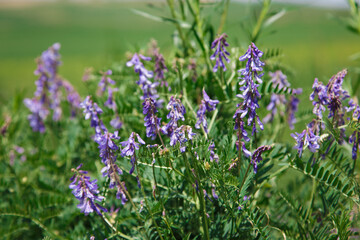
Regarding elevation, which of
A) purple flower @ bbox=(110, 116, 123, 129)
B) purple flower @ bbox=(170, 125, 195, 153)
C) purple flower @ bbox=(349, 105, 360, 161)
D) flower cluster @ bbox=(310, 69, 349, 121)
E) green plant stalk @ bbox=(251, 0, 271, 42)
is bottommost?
purple flower @ bbox=(349, 105, 360, 161)

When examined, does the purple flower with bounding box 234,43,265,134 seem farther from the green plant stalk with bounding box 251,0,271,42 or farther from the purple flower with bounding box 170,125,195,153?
the green plant stalk with bounding box 251,0,271,42

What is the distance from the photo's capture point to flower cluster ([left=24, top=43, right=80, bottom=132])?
7.73ft

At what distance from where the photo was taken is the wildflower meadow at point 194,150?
3.81 ft

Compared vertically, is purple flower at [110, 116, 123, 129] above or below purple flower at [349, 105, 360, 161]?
above

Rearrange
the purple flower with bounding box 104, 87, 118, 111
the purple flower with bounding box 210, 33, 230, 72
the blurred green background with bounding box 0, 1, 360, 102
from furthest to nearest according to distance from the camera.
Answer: the blurred green background with bounding box 0, 1, 360, 102
the purple flower with bounding box 104, 87, 118, 111
the purple flower with bounding box 210, 33, 230, 72

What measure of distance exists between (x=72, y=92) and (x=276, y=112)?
1256 millimetres

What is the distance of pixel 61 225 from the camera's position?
1684 mm

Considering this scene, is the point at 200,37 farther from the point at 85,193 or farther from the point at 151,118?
the point at 85,193

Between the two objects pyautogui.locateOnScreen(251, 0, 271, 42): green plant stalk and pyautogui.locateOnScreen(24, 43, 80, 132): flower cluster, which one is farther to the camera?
pyautogui.locateOnScreen(24, 43, 80, 132): flower cluster

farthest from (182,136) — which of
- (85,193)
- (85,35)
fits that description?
(85,35)

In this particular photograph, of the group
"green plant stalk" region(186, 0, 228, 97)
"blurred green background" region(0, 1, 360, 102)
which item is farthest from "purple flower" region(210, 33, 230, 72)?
"blurred green background" region(0, 1, 360, 102)

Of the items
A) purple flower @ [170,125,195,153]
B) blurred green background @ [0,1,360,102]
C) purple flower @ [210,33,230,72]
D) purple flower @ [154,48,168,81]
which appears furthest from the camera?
blurred green background @ [0,1,360,102]

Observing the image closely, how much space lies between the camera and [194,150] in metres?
1.17

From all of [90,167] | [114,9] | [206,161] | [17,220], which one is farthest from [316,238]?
[114,9]
